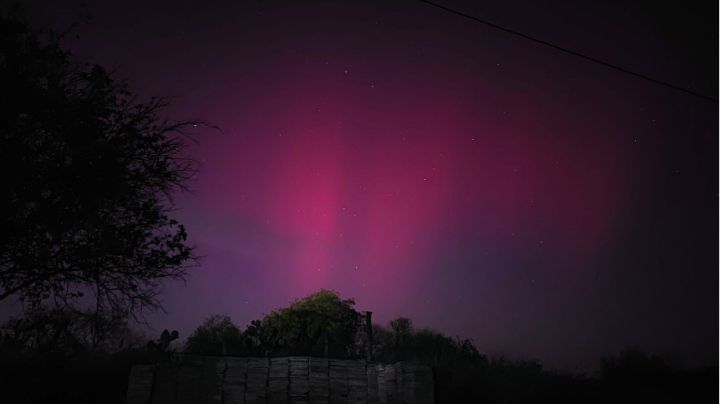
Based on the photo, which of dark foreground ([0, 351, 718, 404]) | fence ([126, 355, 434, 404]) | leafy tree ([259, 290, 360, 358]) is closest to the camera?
fence ([126, 355, 434, 404])

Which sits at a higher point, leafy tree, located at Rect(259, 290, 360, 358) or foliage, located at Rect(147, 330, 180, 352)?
leafy tree, located at Rect(259, 290, 360, 358)

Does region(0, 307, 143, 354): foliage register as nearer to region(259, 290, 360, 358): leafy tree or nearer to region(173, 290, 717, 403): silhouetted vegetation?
region(173, 290, 717, 403): silhouetted vegetation

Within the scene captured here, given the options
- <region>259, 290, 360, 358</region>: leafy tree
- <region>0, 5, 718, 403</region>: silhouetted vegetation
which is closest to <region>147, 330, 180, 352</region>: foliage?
<region>0, 5, 718, 403</region>: silhouetted vegetation

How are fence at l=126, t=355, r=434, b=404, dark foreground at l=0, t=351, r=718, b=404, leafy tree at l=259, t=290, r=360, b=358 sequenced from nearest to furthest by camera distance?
fence at l=126, t=355, r=434, b=404, dark foreground at l=0, t=351, r=718, b=404, leafy tree at l=259, t=290, r=360, b=358

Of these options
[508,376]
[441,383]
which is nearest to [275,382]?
[441,383]

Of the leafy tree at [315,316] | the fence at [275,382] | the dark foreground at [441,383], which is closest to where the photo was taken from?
the fence at [275,382]

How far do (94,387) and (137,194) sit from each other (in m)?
4.79

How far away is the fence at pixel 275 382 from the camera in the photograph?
14711 millimetres

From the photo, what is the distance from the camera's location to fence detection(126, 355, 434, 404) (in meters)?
14.7

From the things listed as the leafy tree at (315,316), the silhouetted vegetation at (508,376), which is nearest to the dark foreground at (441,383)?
the silhouetted vegetation at (508,376)

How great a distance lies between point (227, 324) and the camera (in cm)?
4216

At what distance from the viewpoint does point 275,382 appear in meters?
15.1

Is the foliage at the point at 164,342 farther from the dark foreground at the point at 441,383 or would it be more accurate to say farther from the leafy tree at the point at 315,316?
the leafy tree at the point at 315,316

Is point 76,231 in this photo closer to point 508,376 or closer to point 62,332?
point 62,332
